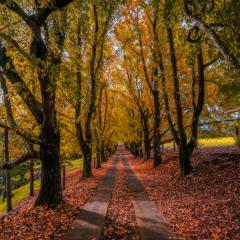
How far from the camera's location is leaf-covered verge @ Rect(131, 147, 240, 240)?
8.08m

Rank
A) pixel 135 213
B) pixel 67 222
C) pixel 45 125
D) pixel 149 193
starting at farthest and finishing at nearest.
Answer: pixel 149 193 → pixel 45 125 → pixel 135 213 → pixel 67 222

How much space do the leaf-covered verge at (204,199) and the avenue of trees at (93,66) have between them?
1.58m

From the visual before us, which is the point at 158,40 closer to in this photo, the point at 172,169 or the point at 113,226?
the point at 172,169

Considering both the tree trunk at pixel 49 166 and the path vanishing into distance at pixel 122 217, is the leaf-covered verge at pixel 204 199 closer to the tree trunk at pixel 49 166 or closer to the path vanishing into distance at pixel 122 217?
the path vanishing into distance at pixel 122 217

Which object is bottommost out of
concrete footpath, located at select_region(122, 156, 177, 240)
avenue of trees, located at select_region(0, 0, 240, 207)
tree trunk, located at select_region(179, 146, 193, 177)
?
concrete footpath, located at select_region(122, 156, 177, 240)

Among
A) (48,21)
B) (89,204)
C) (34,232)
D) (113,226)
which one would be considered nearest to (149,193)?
(89,204)

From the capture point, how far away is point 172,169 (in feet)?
69.6

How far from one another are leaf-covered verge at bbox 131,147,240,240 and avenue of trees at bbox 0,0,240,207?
1.58 m

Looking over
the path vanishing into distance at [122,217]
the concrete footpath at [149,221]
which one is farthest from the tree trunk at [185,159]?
the concrete footpath at [149,221]

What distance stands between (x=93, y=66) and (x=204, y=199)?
13.4 m

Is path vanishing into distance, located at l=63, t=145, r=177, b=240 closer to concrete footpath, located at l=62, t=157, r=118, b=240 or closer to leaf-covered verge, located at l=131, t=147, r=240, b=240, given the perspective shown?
concrete footpath, located at l=62, t=157, r=118, b=240

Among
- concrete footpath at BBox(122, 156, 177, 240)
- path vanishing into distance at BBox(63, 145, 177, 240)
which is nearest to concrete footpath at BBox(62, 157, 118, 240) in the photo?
path vanishing into distance at BBox(63, 145, 177, 240)

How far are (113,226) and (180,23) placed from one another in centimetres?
704

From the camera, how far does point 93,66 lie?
71.1 ft
